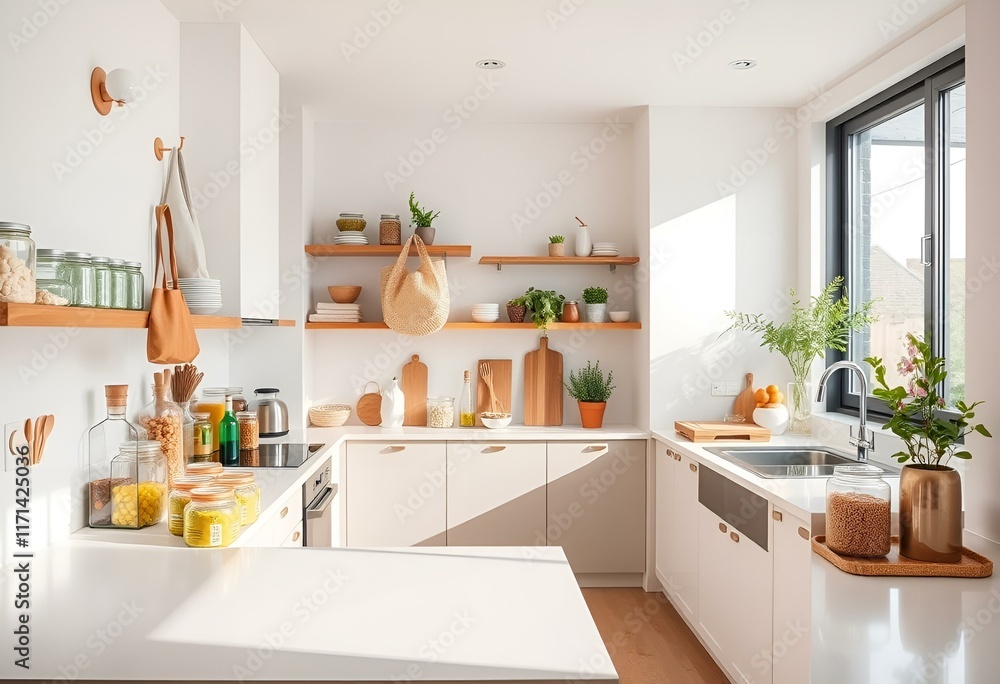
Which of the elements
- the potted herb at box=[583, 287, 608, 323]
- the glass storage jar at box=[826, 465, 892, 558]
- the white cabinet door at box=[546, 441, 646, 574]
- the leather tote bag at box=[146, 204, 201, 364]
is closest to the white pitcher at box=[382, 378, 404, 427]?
the white cabinet door at box=[546, 441, 646, 574]

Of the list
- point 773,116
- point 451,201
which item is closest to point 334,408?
point 451,201

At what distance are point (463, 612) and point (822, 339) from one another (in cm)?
273

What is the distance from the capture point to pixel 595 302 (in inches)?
158

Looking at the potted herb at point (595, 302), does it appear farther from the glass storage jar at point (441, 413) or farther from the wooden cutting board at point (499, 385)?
A: the glass storage jar at point (441, 413)

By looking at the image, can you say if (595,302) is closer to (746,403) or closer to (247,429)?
(746,403)

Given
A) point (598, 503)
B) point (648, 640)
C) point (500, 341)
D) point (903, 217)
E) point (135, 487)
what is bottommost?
point (648, 640)

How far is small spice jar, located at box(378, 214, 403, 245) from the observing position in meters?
3.94

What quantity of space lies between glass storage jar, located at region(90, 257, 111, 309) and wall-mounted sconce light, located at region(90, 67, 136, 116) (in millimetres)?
620

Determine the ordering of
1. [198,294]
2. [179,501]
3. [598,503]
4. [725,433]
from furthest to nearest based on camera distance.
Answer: [598,503]
[725,433]
[198,294]
[179,501]

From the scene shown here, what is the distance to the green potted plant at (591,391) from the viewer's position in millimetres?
3982

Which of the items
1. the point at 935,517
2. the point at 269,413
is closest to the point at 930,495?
the point at 935,517

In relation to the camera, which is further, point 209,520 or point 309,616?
point 209,520

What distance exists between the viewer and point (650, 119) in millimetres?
3820

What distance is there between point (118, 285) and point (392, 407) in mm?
2184
